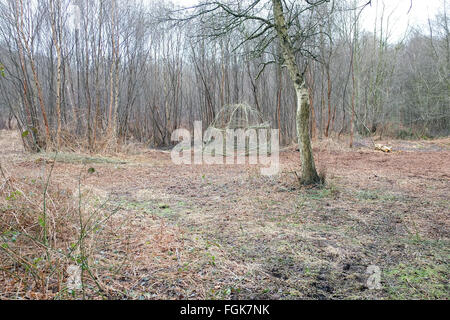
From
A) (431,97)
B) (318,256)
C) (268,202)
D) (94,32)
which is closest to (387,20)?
(431,97)

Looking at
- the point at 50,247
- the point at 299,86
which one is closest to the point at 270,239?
the point at 50,247

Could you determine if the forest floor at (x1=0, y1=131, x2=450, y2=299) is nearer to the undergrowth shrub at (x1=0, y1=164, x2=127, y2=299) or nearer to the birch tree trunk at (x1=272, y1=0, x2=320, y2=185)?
the undergrowth shrub at (x1=0, y1=164, x2=127, y2=299)

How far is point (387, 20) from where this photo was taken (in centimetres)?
1366

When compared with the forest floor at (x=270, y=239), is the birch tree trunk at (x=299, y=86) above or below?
above

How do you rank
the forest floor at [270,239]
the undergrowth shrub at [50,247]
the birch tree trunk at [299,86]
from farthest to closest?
the birch tree trunk at [299,86]
the forest floor at [270,239]
the undergrowth shrub at [50,247]

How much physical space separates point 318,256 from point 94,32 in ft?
31.5

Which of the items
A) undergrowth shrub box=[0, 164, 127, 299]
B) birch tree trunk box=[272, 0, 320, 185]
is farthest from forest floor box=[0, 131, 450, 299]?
birch tree trunk box=[272, 0, 320, 185]

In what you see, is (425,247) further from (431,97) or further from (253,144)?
(431,97)

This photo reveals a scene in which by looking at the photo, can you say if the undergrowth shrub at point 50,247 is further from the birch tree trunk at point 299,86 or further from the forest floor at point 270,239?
the birch tree trunk at point 299,86

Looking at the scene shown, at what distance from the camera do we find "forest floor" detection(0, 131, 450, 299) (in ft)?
5.98

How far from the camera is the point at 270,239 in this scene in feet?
8.81

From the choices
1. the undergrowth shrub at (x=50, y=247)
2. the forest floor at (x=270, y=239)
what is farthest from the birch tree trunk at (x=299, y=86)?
the undergrowth shrub at (x=50, y=247)

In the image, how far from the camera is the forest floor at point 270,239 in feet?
5.98

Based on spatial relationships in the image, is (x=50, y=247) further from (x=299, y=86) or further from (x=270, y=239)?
(x=299, y=86)
